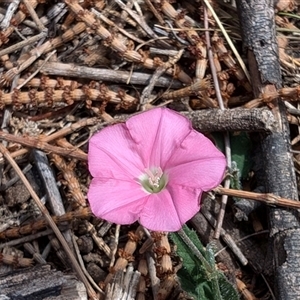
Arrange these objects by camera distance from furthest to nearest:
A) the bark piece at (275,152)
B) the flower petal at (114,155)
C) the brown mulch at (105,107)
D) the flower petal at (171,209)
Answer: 1. the brown mulch at (105,107)
2. the bark piece at (275,152)
3. the flower petal at (114,155)
4. the flower petal at (171,209)

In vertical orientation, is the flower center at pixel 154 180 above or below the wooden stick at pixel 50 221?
above

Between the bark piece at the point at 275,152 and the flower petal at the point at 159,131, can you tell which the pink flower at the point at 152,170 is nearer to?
the flower petal at the point at 159,131

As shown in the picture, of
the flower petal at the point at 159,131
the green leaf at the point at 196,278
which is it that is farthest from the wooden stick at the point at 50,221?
the flower petal at the point at 159,131

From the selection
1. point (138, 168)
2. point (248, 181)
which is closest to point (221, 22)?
point (248, 181)

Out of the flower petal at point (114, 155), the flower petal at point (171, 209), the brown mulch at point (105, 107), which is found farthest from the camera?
the brown mulch at point (105, 107)

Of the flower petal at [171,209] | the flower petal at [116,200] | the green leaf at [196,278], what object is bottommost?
the green leaf at [196,278]

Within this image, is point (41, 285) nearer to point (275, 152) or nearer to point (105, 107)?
point (105, 107)

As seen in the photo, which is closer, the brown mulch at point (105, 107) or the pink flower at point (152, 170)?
the pink flower at point (152, 170)

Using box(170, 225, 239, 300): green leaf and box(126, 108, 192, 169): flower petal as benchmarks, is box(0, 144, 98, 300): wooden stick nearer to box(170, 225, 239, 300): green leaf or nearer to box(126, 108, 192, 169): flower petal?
box(170, 225, 239, 300): green leaf

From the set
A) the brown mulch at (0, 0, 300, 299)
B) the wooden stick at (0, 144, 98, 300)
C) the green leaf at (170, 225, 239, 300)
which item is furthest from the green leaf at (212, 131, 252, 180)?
the wooden stick at (0, 144, 98, 300)
